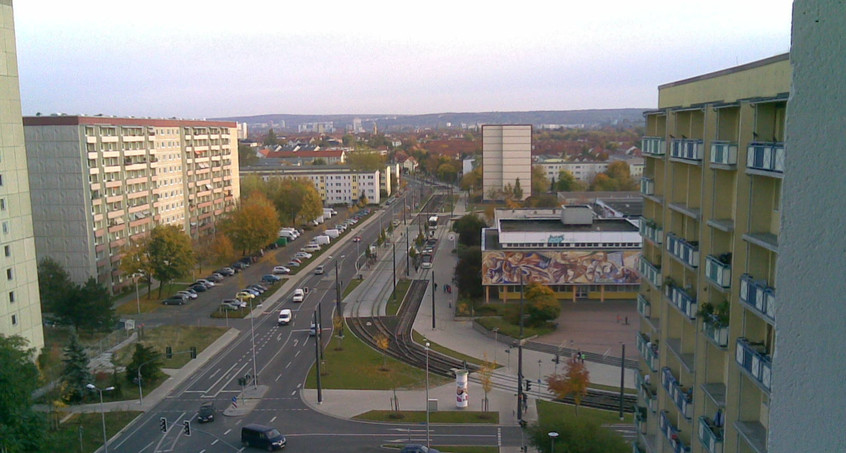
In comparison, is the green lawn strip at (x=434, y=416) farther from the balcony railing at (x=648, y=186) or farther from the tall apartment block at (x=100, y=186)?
the tall apartment block at (x=100, y=186)

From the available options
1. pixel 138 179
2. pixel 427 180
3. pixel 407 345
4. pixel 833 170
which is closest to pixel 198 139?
pixel 138 179

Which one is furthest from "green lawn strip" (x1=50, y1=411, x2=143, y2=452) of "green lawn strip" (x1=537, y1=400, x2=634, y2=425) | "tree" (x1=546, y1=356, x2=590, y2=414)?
"tree" (x1=546, y1=356, x2=590, y2=414)

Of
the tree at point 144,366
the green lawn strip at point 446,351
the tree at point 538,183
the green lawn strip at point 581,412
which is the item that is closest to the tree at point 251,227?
the green lawn strip at point 446,351

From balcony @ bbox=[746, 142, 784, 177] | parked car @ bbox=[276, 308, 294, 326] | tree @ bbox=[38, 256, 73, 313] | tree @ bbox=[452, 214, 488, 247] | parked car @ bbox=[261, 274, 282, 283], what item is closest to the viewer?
balcony @ bbox=[746, 142, 784, 177]

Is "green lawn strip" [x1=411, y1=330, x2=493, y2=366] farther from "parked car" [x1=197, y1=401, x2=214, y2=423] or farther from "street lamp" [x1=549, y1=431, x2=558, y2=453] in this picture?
"street lamp" [x1=549, y1=431, x2=558, y2=453]

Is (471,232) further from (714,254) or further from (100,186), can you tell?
(714,254)

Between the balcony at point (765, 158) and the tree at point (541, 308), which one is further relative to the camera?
the tree at point (541, 308)
